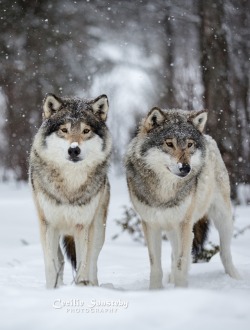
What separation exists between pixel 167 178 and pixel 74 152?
2.77ft

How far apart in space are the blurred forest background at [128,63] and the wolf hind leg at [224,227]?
155 inches

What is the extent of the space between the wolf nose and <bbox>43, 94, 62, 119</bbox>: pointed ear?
0.46m

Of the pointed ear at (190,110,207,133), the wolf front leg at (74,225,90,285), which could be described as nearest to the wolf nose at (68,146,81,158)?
the wolf front leg at (74,225,90,285)

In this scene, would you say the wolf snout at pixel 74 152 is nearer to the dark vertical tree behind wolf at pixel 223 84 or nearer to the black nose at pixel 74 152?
the black nose at pixel 74 152

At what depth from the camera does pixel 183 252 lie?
4562 mm

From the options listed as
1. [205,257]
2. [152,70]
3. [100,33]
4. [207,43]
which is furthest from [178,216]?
[100,33]

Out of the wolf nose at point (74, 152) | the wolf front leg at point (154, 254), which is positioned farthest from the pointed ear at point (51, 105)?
the wolf front leg at point (154, 254)

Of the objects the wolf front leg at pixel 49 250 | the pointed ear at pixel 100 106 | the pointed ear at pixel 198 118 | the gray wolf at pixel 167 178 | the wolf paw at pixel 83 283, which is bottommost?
the wolf paw at pixel 83 283

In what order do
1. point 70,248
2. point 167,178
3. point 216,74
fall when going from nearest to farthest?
point 167,178
point 70,248
point 216,74

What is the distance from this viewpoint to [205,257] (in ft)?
21.6

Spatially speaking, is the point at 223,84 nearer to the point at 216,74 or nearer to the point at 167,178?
the point at 216,74

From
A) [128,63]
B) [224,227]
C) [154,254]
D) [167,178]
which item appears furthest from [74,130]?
[128,63]

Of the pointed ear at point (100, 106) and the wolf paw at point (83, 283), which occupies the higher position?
the pointed ear at point (100, 106)

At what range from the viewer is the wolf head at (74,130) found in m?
4.16
